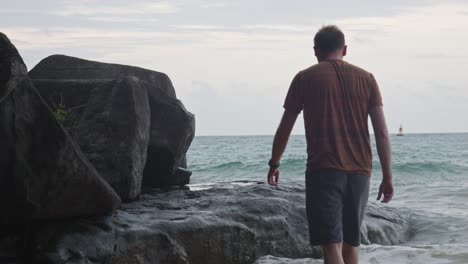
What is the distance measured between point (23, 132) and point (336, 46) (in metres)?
2.13

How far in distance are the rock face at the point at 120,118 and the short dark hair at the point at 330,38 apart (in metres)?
2.58

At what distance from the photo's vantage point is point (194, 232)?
214 inches

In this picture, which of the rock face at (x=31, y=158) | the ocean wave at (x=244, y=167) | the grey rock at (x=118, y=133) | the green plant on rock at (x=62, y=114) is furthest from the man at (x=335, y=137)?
the ocean wave at (x=244, y=167)

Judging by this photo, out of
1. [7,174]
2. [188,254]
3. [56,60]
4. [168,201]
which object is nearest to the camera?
[7,174]

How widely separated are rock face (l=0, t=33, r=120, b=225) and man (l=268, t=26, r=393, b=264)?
1.47 metres

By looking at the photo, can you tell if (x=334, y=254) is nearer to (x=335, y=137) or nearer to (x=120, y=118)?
(x=335, y=137)

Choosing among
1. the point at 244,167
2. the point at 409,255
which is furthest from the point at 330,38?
the point at 244,167

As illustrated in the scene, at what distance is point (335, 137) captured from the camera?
162 inches

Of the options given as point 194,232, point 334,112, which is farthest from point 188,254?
point 334,112

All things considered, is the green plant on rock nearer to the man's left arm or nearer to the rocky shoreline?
the rocky shoreline

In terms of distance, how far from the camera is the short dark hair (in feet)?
13.9

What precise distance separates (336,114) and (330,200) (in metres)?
0.52

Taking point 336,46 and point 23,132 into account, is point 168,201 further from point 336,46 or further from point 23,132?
point 336,46

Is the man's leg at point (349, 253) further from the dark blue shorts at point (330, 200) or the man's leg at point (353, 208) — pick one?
the dark blue shorts at point (330, 200)
